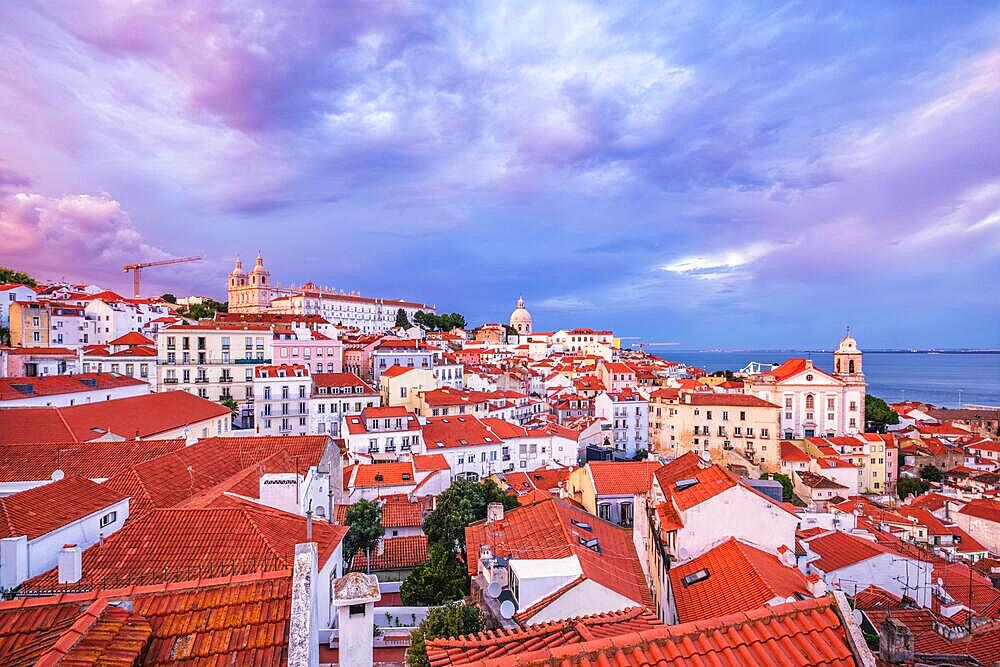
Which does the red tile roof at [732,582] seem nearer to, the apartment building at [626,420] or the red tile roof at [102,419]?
the red tile roof at [102,419]

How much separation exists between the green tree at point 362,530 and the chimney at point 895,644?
14293mm

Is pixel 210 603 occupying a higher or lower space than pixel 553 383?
higher

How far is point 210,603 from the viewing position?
4.83m

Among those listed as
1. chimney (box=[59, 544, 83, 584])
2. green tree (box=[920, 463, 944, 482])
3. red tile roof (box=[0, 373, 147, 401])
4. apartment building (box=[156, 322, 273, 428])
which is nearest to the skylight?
chimney (box=[59, 544, 83, 584])

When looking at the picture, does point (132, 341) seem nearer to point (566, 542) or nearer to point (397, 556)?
point (397, 556)

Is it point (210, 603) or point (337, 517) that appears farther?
point (337, 517)

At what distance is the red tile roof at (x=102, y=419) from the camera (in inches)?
886

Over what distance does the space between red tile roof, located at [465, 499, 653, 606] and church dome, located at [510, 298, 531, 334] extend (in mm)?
119589

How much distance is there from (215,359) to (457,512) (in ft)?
129

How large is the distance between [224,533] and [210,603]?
17.8 ft

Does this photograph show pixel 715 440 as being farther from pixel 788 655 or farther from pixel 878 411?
pixel 788 655

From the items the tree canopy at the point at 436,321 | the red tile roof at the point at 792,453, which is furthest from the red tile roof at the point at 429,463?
the tree canopy at the point at 436,321

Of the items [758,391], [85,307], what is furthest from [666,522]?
[85,307]

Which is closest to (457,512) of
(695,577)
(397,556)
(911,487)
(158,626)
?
(397,556)
